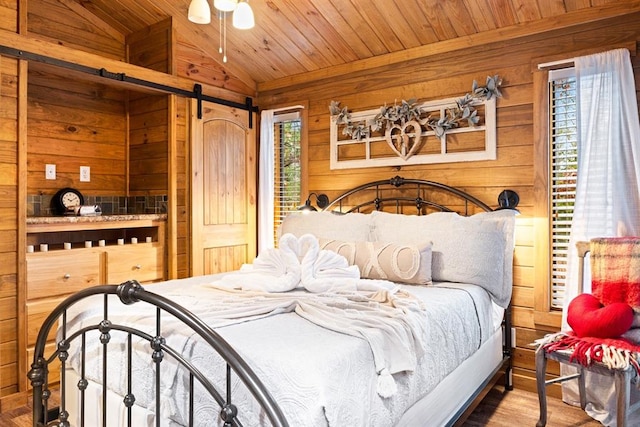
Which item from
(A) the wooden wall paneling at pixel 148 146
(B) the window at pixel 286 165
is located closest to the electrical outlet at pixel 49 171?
(A) the wooden wall paneling at pixel 148 146

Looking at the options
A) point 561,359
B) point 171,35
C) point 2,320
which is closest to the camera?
point 561,359

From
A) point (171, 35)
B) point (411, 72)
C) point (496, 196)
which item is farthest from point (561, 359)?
point (171, 35)

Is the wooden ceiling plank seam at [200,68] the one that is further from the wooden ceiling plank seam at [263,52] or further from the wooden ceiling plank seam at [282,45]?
the wooden ceiling plank seam at [282,45]

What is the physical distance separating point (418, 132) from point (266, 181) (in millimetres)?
1502

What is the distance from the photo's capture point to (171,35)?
3648 mm

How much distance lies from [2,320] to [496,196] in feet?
10.4

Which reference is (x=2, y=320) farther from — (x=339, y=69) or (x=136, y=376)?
(x=339, y=69)

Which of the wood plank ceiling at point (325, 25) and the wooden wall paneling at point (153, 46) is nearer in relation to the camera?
the wood plank ceiling at point (325, 25)

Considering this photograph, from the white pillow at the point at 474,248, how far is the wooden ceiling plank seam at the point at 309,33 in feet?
5.32

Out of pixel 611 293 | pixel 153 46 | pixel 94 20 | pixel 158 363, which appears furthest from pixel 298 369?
pixel 94 20

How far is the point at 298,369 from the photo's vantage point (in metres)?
1.37

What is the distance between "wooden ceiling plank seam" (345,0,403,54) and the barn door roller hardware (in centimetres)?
143

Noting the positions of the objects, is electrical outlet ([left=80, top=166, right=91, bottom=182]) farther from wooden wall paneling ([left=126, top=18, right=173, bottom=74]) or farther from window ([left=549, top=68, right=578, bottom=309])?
window ([left=549, top=68, right=578, bottom=309])

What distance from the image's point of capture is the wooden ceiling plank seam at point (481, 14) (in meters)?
2.87
